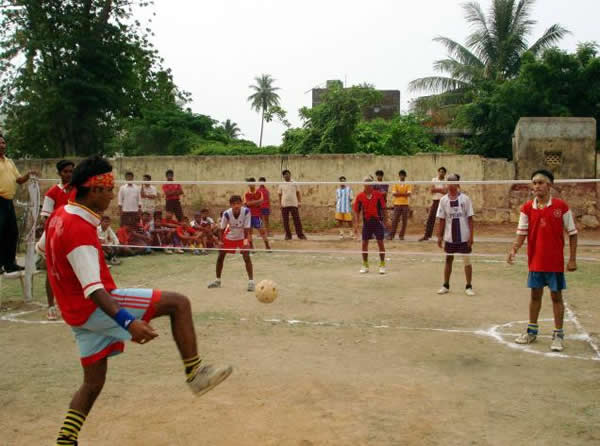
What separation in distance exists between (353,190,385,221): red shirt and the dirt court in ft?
6.12

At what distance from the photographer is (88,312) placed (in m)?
4.06

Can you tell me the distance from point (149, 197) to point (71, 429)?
29.7 ft

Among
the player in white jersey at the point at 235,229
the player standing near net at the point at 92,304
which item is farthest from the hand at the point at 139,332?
the player in white jersey at the point at 235,229

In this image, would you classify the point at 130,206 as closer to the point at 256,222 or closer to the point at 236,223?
the point at 236,223

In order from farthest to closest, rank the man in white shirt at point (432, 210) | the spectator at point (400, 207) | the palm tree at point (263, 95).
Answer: the palm tree at point (263, 95)
the spectator at point (400, 207)
the man in white shirt at point (432, 210)

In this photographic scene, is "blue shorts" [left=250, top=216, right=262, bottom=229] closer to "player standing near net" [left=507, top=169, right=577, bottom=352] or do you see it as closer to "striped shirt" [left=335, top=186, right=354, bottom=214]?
"striped shirt" [left=335, top=186, right=354, bottom=214]

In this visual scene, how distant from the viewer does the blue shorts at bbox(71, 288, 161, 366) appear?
4.09m

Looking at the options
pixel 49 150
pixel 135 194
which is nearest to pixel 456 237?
pixel 135 194

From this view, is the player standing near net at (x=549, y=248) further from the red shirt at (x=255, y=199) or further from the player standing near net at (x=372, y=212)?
the red shirt at (x=255, y=199)

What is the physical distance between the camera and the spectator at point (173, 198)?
42.9 feet

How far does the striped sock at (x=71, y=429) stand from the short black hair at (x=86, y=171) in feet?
4.58

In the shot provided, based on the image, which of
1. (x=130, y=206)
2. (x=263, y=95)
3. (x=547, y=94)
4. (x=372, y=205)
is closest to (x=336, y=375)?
(x=372, y=205)

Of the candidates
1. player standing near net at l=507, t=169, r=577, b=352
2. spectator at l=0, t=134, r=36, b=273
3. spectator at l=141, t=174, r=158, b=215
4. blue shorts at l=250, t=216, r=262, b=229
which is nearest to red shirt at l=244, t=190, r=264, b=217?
blue shorts at l=250, t=216, r=262, b=229

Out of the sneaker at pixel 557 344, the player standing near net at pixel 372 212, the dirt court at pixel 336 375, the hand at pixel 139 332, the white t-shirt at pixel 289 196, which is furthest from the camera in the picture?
the white t-shirt at pixel 289 196
